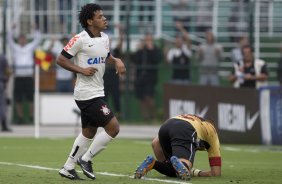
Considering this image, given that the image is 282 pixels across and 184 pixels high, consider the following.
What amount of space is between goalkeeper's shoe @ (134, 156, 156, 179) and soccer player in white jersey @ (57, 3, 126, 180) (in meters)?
0.57

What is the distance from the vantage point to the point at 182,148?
12391 mm

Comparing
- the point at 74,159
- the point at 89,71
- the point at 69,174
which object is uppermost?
the point at 89,71

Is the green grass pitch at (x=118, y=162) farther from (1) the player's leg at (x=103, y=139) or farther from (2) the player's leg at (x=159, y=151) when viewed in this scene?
(1) the player's leg at (x=103, y=139)

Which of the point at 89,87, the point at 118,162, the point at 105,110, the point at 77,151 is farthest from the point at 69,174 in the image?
the point at 118,162

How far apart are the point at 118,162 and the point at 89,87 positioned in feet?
11.3

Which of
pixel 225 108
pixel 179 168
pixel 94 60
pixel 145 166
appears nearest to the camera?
pixel 179 168

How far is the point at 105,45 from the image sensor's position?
12.7 m

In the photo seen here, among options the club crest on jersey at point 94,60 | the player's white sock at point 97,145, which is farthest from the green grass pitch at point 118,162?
the club crest on jersey at point 94,60

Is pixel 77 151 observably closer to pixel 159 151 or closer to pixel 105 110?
pixel 105 110

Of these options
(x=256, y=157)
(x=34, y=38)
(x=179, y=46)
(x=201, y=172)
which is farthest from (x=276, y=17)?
(x=201, y=172)

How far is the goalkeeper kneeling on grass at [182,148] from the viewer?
12.2m

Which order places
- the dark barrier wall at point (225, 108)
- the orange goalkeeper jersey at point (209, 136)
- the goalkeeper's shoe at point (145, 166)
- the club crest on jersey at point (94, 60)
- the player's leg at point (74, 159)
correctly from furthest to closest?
1. the dark barrier wall at point (225, 108)
2. the orange goalkeeper jersey at point (209, 136)
3. the club crest on jersey at point (94, 60)
4. the player's leg at point (74, 159)
5. the goalkeeper's shoe at point (145, 166)

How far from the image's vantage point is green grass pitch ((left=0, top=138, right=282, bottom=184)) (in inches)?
492

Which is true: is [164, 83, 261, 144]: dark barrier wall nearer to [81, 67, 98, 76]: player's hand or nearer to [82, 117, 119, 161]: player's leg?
[82, 117, 119, 161]: player's leg
